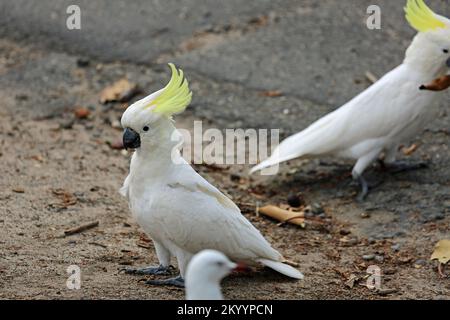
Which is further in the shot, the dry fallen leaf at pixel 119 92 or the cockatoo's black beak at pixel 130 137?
the dry fallen leaf at pixel 119 92

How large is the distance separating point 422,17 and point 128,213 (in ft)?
8.29

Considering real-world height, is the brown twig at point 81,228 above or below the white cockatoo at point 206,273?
below

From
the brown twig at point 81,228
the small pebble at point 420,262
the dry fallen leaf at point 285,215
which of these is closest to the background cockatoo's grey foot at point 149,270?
the brown twig at point 81,228

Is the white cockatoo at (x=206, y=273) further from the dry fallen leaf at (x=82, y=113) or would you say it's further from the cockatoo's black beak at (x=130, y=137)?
the dry fallen leaf at (x=82, y=113)

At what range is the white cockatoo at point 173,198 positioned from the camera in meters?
4.47

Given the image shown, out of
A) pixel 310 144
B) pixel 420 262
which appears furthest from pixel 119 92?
pixel 420 262

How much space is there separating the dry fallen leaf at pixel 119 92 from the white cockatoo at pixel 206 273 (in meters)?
4.33

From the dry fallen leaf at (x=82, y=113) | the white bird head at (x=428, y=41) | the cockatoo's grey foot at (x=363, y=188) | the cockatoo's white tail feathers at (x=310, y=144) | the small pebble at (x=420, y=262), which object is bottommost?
the small pebble at (x=420, y=262)

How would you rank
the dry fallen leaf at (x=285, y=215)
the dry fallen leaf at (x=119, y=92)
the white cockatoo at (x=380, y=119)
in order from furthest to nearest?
1. the dry fallen leaf at (x=119, y=92)
2. the white cockatoo at (x=380, y=119)
3. the dry fallen leaf at (x=285, y=215)

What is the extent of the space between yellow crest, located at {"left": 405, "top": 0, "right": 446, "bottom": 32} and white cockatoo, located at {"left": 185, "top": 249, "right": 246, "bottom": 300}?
304 cm

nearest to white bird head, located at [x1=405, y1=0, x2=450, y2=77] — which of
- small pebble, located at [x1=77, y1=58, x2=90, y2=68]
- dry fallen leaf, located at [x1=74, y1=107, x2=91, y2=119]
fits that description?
dry fallen leaf, located at [x1=74, y1=107, x2=91, y2=119]

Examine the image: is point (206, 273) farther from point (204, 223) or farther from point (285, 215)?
point (285, 215)

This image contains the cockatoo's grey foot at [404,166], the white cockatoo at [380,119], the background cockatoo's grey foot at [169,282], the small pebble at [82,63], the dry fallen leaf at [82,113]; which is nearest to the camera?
the background cockatoo's grey foot at [169,282]

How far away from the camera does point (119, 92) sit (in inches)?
307
